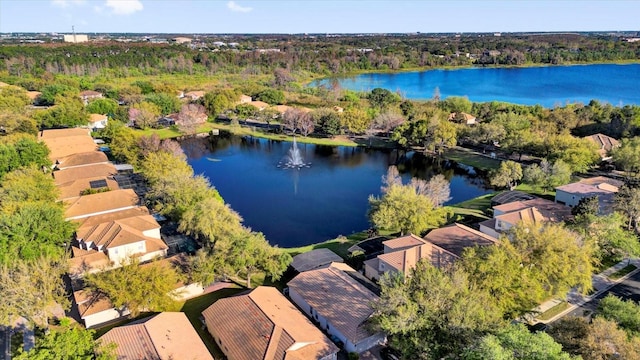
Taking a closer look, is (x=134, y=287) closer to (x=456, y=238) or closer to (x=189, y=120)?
(x=456, y=238)

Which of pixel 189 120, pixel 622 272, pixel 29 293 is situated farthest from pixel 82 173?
pixel 622 272

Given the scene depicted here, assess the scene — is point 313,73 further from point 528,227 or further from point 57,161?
point 528,227

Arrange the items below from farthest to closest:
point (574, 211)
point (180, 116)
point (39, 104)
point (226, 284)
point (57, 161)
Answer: point (39, 104), point (180, 116), point (57, 161), point (574, 211), point (226, 284)

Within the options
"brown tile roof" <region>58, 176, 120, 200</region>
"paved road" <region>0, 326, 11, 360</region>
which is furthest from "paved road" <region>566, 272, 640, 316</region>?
"brown tile roof" <region>58, 176, 120, 200</region>

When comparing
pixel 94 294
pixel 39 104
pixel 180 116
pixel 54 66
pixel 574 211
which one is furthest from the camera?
pixel 54 66

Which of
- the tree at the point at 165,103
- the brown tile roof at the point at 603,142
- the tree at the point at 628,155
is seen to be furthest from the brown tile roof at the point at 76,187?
the brown tile roof at the point at 603,142

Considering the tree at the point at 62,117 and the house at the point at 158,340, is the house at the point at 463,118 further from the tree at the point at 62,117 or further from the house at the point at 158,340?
the house at the point at 158,340

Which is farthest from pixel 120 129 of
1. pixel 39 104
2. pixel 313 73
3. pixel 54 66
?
pixel 313 73

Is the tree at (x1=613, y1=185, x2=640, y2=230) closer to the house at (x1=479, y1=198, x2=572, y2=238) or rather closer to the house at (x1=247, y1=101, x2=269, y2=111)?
the house at (x1=479, y1=198, x2=572, y2=238)
